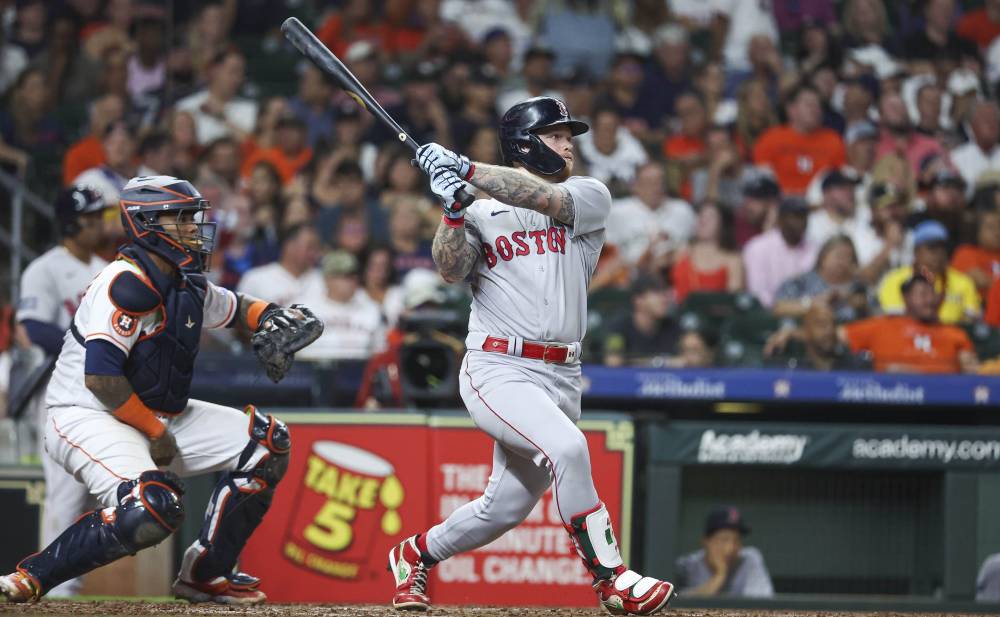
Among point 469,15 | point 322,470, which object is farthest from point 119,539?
point 469,15

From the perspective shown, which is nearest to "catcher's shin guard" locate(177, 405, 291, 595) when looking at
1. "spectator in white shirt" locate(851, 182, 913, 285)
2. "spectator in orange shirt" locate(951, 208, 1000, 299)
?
"spectator in white shirt" locate(851, 182, 913, 285)

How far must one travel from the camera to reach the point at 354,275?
830 centimetres

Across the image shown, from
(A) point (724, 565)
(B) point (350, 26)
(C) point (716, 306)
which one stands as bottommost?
(A) point (724, 565)

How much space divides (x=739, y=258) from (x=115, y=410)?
5.24 meters

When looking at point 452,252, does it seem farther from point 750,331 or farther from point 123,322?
point 750,331

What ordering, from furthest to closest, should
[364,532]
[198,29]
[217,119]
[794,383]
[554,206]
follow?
[198,29], [217,119], [794,383], [364,532], [554,206]

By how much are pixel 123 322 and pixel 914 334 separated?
15.9 feet

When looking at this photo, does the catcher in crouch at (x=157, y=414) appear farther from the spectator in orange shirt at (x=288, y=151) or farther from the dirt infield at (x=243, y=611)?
the spectator in orange shirt at (x=288, y=151)

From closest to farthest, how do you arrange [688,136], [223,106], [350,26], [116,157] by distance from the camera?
1. [116,157]
2. [223,106]
3. [688,136]
4. [350,26]

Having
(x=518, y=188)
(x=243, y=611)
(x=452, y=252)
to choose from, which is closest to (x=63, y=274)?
(x=243, y=611)

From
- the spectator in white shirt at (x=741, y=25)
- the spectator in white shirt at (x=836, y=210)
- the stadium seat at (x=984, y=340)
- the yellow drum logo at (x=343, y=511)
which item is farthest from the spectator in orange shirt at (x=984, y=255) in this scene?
the yellow drum logo at (x=343, y=511)

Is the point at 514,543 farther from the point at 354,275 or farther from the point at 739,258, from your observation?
the point at 739,258

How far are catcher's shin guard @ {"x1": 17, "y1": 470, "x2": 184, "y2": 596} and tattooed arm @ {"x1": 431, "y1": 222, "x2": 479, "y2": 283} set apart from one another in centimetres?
115

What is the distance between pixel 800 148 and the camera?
10.1 m
